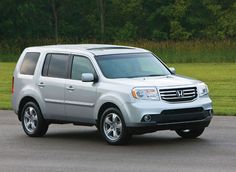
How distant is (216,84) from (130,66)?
15.4 metres

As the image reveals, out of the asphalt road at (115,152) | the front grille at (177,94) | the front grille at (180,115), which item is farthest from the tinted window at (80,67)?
the front grille at (180,115)

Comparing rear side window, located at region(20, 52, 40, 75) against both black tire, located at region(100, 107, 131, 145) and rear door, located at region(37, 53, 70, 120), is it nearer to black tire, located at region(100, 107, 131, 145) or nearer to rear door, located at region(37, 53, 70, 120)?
rear door, located at region(37, 53, 70, 120)

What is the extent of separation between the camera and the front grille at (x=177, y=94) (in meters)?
14.3

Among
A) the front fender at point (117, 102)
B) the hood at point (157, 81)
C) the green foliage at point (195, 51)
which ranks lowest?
the green foliage at point (195, 51)

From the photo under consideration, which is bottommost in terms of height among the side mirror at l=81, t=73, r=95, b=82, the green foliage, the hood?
the green foliage

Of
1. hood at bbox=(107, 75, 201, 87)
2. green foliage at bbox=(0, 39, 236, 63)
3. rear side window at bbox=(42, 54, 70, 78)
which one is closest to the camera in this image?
hood at bbox=(107, 75, 201, 87)

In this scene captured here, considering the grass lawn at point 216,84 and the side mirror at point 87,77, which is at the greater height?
the side mirror at point 87,77

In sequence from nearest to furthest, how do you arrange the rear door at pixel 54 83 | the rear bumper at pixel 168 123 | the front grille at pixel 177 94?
the rear bumper at pixel 168 123 → the front grille at pixel 177 94 → the rear door at pixel 54 83

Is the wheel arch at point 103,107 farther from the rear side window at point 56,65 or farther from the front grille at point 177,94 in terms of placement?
the rear side window at point 56,65

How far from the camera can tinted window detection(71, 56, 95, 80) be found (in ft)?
50.7

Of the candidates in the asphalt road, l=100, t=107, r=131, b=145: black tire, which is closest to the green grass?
the asphalt road

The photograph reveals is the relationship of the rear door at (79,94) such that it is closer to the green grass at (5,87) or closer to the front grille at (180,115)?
the front grille at (180,115)

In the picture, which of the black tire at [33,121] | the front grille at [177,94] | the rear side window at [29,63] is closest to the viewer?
the front grille at [177,94]

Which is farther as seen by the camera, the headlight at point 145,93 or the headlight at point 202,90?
the headlight at point 202,90
